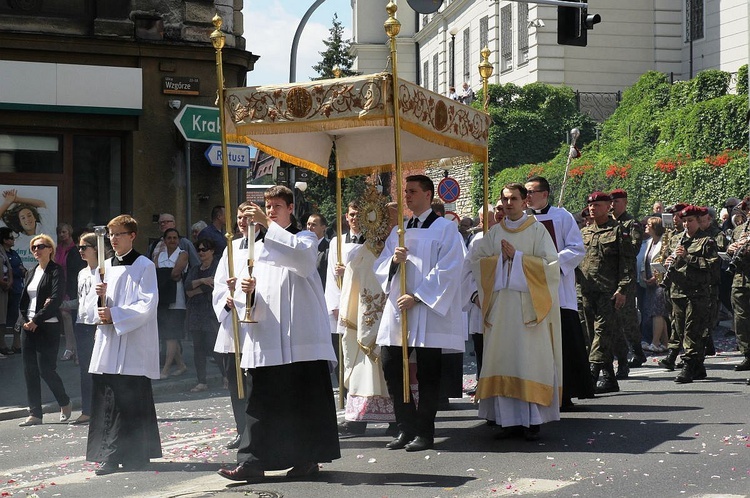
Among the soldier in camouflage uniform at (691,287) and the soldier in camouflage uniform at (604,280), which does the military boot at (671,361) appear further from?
the soldier in camouflage uniform at (604,280)

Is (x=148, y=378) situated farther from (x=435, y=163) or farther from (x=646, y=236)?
(x=646, y=236)

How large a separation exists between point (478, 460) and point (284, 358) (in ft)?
5.21

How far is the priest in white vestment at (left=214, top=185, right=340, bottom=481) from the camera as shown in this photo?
27.8 feet

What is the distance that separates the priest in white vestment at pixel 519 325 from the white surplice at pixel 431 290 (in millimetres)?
466

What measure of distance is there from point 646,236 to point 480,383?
8816 mm

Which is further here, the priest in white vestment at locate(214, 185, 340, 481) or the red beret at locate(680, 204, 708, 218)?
the red beret at locate(680, 204, 708, 218)

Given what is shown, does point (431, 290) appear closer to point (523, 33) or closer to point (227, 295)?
point (227, 295)

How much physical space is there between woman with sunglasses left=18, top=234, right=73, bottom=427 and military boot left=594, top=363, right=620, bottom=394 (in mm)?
5142

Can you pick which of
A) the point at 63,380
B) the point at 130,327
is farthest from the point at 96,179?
the point at 130,327

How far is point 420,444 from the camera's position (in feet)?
31.0

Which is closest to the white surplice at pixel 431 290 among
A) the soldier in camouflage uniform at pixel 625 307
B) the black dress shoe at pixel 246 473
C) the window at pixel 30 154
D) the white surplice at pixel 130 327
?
the black dress shoe at pixel 246 473

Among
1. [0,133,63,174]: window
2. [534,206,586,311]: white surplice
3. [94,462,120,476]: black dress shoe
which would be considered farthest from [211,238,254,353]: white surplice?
[0,133,63,174]: window

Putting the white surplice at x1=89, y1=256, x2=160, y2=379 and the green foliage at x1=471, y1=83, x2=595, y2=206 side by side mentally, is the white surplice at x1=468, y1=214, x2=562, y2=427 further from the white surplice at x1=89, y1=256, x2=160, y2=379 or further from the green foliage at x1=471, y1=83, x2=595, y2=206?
the green foliage at x1=471, y1=83, x2=595, y2=206

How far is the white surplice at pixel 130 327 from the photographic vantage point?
9.38 meters
